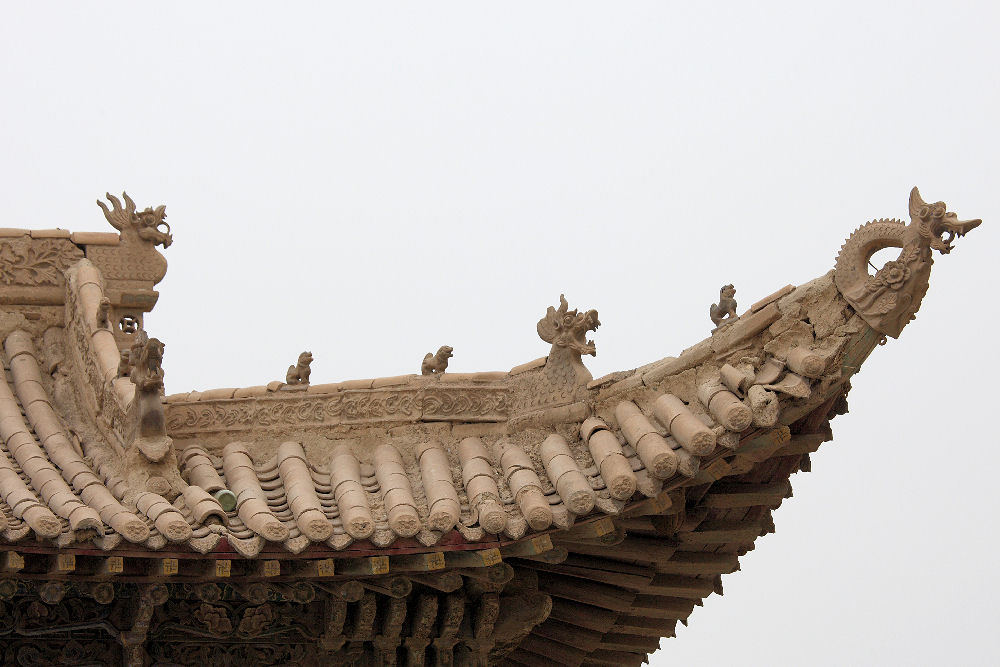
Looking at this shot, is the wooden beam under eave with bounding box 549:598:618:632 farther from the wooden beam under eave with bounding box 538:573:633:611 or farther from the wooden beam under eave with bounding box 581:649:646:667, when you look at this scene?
the wooden beam under eave with bounding box 581:649:646:667

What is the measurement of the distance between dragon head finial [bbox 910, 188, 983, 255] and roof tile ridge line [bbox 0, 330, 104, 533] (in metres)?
4.28

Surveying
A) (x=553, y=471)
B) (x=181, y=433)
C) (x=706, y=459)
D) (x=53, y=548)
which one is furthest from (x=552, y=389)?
(x=53, y=548)

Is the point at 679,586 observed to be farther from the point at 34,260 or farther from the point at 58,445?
the point at 34,260

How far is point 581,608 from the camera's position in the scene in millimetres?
10320

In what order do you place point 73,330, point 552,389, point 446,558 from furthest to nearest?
point 73,330 < point 552,389 < point 446,558

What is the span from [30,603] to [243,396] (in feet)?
5.90

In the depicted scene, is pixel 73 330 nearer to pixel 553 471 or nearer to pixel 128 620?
pixel 128 620

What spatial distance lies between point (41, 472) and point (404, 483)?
194 centimetres

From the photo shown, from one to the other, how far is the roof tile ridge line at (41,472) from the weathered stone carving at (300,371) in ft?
4.78

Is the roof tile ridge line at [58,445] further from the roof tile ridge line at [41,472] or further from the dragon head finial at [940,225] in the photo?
the dragon head finial at [940,225]

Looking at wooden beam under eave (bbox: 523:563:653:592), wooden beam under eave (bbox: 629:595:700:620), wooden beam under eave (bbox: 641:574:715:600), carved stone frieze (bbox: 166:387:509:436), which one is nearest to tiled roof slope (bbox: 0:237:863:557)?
carved stone frieze (bbox: 166:387:509:436)

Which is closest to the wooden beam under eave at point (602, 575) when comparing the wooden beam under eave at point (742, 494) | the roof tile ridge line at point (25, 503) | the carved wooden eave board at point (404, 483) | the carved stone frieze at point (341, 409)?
the carved wooden eave board at point (404, 483)

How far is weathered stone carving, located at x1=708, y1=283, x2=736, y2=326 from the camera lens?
30.6ft

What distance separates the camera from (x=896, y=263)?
8.56 m
